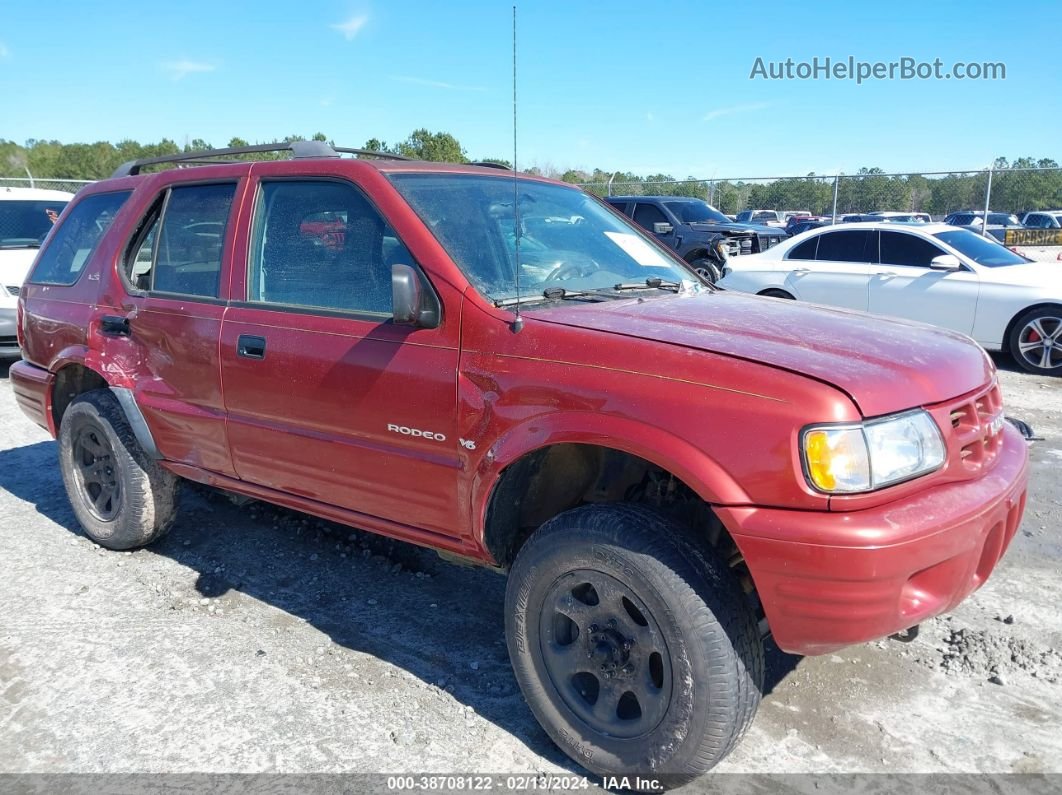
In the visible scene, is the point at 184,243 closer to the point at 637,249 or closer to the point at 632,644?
the point at 637,249

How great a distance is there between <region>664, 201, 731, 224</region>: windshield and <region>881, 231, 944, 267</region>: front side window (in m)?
5.70

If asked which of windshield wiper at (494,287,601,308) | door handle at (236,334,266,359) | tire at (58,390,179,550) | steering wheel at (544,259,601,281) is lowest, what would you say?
tire at (58,390,179,550)

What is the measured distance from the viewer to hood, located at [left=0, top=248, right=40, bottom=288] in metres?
8.70

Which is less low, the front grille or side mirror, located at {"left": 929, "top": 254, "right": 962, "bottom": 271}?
side mirror, located at {"left": 929, "top": 254, "right": 962, "bottom": 271}

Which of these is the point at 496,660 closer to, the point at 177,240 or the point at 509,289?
the point at 509,289

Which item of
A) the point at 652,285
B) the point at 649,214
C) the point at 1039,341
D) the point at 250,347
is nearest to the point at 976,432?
the point at 652,285

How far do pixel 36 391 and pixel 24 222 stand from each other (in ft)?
22.1

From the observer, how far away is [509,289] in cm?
292

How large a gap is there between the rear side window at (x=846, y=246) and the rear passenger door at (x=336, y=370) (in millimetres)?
7748

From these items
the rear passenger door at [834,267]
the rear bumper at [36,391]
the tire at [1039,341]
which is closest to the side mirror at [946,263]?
the rear passenger door at [834,267]

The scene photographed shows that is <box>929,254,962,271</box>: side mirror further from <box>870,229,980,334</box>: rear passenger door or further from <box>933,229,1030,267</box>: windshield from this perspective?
<box>933,229,1030,267</box>: windshield

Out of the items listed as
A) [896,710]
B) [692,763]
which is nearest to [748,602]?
[692,763]

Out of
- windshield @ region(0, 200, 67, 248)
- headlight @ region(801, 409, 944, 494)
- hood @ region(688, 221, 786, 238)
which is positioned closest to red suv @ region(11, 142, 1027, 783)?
headlight @ region(801, 409, 944, 494)

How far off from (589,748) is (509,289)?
156 centimetres
